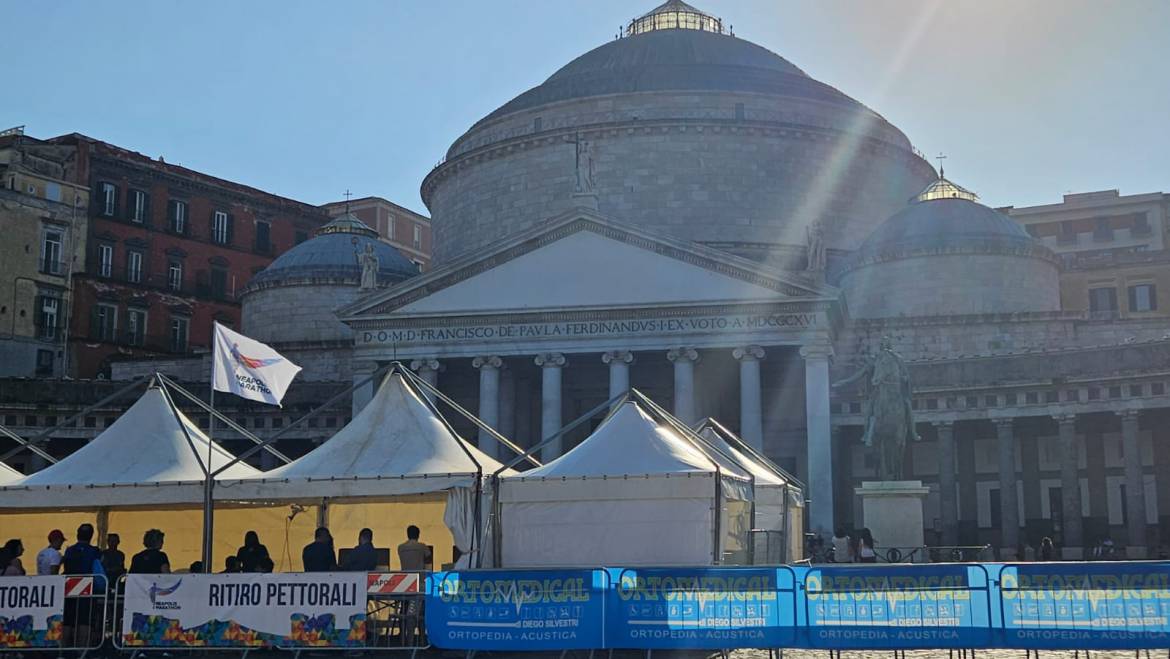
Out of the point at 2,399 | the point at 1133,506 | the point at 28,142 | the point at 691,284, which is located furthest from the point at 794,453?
the point at 28,142

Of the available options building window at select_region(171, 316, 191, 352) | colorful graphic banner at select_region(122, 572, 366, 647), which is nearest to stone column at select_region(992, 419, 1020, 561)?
colorful graphic banner at select_region(122, 572, 366, 647)

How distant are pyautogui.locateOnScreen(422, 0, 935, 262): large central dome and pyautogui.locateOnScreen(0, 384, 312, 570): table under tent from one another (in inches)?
1275

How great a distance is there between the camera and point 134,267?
6838 centimetres

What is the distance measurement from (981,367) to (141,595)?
35.9 m

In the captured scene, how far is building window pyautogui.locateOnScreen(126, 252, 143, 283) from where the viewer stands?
223 feet

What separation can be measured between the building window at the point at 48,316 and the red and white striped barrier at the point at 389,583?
50.1m

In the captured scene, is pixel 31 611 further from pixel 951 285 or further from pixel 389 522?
pixel 951 285

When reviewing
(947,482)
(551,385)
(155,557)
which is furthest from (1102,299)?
(155,557)

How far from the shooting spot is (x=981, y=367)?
4862 cm

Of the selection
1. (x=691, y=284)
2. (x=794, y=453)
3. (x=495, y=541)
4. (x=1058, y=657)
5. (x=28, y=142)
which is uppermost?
(x=28, y=142)

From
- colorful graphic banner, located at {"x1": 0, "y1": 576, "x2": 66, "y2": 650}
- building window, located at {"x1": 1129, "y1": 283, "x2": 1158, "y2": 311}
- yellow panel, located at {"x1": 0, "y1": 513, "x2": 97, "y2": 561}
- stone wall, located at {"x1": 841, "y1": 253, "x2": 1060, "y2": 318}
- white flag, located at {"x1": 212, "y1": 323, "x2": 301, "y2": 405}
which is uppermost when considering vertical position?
building window, located at {"x1": 1129, "y1": 283, "x2": 1158, "y2": 311}

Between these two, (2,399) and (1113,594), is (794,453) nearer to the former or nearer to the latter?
(2,399)

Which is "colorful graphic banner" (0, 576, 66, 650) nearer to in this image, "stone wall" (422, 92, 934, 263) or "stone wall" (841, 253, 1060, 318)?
"stone wall" (422, 92, 934, 263)

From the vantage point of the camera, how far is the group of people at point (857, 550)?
29844mm
